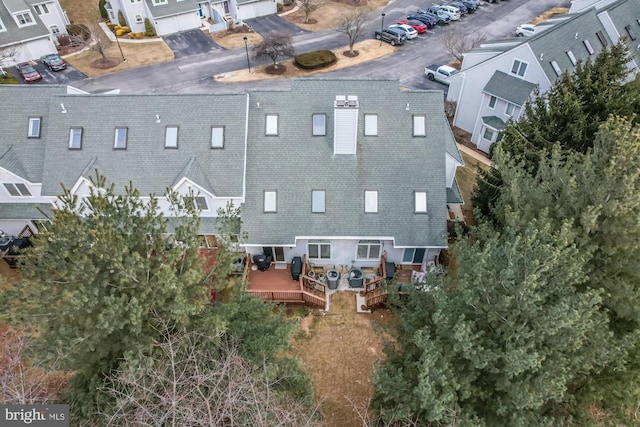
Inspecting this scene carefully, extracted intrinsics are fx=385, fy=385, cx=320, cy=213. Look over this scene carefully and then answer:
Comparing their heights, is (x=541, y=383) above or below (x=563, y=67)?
below

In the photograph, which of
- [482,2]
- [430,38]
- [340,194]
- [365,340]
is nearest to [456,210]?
[340,194]

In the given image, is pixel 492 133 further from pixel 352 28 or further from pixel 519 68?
pixel 352 28

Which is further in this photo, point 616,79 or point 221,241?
point 616,79

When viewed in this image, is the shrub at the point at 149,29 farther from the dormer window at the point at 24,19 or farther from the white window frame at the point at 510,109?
the white window frame at the point at 510,109

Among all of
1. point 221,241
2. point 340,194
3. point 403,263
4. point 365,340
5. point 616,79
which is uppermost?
point 616,79

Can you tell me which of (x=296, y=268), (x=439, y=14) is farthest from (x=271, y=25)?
(x=296, y=268)

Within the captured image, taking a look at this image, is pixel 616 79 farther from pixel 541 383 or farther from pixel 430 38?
pixel 430 38
